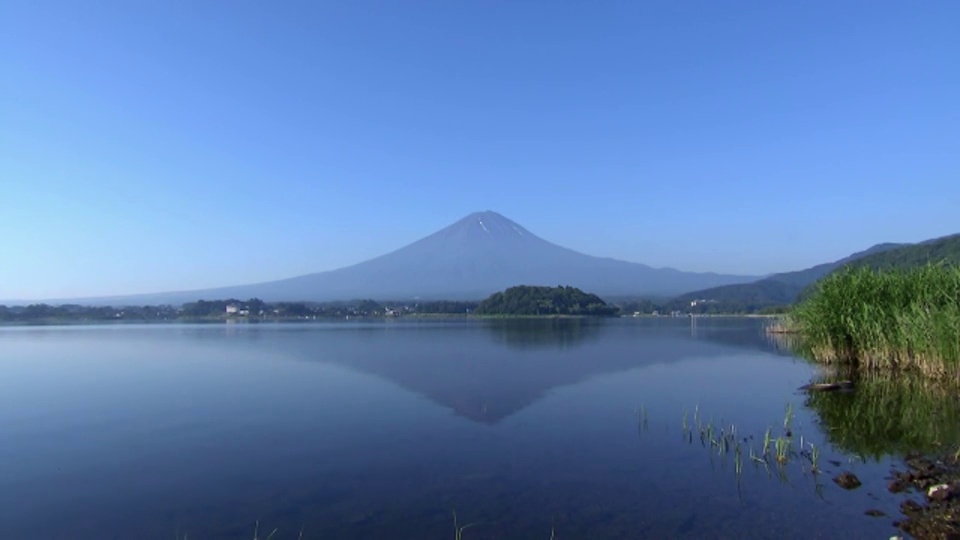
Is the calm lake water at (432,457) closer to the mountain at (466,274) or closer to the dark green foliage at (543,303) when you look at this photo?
the dark green foliage at (543,303)

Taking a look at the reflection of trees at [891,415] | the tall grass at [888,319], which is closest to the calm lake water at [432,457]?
the reflection of trees at [891,415]

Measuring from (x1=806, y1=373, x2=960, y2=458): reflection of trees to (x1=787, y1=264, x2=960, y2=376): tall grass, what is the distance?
604 mm

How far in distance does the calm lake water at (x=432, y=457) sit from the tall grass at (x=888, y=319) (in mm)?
1057

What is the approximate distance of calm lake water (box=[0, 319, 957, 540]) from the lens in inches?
223

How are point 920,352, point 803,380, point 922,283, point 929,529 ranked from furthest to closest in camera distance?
point 803,380
point 922,283
point 920,352
point 929,529

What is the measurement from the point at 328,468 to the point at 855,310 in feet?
41.0

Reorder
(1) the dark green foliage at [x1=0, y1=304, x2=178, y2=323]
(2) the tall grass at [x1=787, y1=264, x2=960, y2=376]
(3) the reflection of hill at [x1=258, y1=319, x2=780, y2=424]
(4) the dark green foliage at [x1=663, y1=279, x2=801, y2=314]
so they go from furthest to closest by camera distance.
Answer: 1. (4) the dark green foliage at [x1=663, y1=279, x2=801, y2=314]
2. (1) the dark green foliage at [x1=0, y1=304, x2=178, y2=323]
3. (3) the reflection of hill at [x1=258, y1=319, x2=780, y2=424]
4. (2) the tall grass at [x1=787, y1=264, x2=960, y2=376]

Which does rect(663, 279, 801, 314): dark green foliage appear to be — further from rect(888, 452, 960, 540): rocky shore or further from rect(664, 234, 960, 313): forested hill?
rect(888, 452, 960, 540): rocky shore

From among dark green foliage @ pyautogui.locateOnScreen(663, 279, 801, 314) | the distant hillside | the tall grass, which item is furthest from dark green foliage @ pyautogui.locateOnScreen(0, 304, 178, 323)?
the tall grass

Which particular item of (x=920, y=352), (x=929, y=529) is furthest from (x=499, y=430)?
(x=920, y=352)

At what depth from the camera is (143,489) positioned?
6.74 meters

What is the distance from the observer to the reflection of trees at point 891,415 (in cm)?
787

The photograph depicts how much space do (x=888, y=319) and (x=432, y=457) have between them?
10.4 metres

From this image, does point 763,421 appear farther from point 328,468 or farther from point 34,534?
point 34,534
